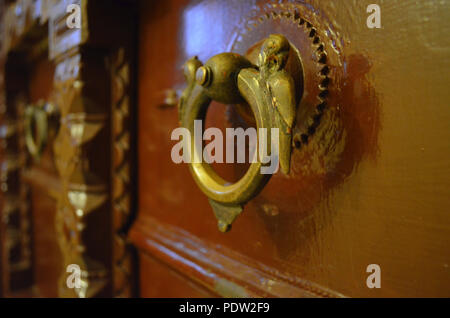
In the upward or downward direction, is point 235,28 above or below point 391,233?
above

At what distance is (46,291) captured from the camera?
95cm

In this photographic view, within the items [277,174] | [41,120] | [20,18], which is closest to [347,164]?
[277,174]

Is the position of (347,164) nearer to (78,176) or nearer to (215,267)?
(215,267)

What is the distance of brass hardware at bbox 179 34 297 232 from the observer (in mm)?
231

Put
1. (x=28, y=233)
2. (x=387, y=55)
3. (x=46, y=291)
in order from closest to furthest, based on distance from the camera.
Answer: (x=387, y=55) < (x=46, y=291) < (x=28, y=233)

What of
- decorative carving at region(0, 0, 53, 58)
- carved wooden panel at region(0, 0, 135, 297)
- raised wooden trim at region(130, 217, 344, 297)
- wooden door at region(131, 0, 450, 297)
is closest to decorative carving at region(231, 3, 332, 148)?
wooden door at region(131, 0, 450, 297)

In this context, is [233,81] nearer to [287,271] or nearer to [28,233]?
[287,271]

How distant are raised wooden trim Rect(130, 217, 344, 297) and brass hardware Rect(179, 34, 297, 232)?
0.27 ft

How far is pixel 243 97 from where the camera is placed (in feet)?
0.91

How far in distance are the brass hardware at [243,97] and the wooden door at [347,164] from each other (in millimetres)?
54

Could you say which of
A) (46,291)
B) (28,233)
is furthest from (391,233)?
(28,233)

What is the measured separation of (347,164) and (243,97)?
10cm

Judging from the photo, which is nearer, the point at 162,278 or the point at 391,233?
the point at 391,233

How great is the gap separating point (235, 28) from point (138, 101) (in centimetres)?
27
